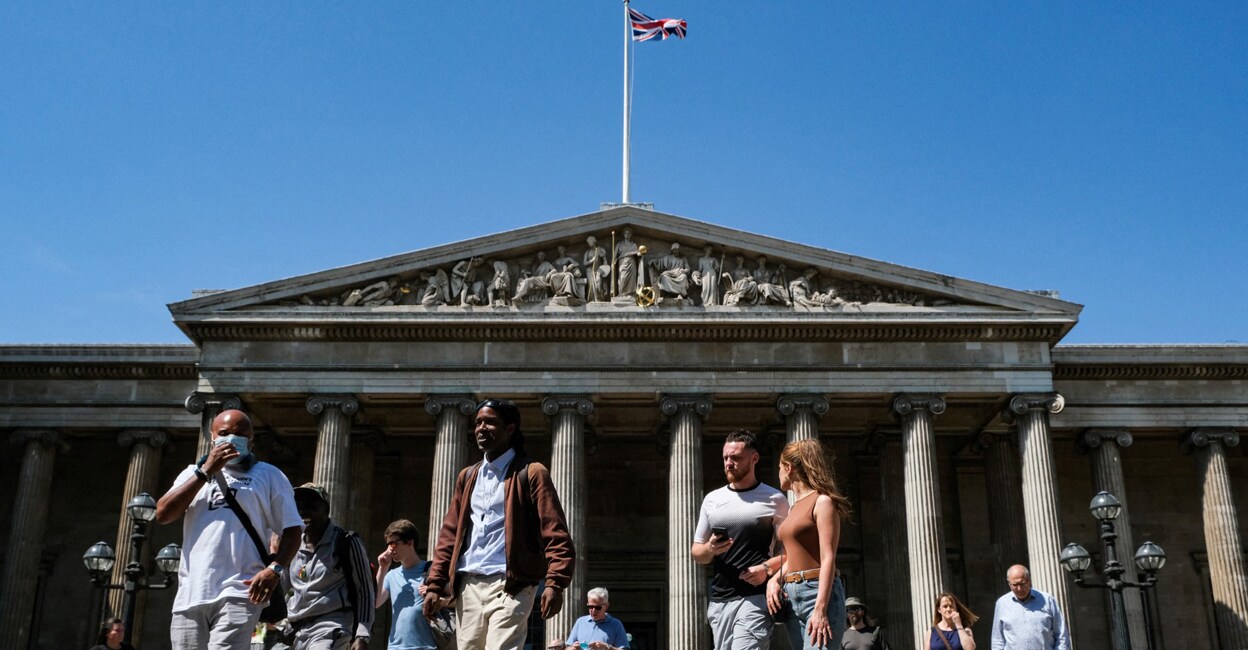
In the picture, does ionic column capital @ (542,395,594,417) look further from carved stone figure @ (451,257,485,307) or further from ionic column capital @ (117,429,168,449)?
ionic column capital @ (117,429,168,449)

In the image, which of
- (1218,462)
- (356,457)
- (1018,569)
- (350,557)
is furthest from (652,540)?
(350,557)

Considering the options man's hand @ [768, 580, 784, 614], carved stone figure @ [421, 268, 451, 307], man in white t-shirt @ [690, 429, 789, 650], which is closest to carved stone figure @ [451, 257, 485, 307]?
carved stone figure @ [421, 268, 451, 307]

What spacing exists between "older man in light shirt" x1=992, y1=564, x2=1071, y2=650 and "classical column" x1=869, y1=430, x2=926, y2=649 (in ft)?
56.7

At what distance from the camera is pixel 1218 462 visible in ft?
109

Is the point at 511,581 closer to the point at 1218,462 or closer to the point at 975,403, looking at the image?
the point at 975,403

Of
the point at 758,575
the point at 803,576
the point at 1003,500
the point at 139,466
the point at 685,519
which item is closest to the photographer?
the point at 803,576

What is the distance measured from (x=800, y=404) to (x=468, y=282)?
353 inches

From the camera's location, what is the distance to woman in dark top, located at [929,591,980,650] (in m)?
13.4

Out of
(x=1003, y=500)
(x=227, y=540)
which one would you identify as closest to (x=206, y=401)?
(x=1003, y=500)

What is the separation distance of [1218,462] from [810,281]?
12.2 m

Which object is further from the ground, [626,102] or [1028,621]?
[626,102]

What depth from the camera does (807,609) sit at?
8828mm

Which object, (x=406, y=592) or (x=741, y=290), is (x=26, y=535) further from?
(x=406, y=592)

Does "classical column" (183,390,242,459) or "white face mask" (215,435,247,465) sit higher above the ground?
"classical column" (183,390,242,459)
